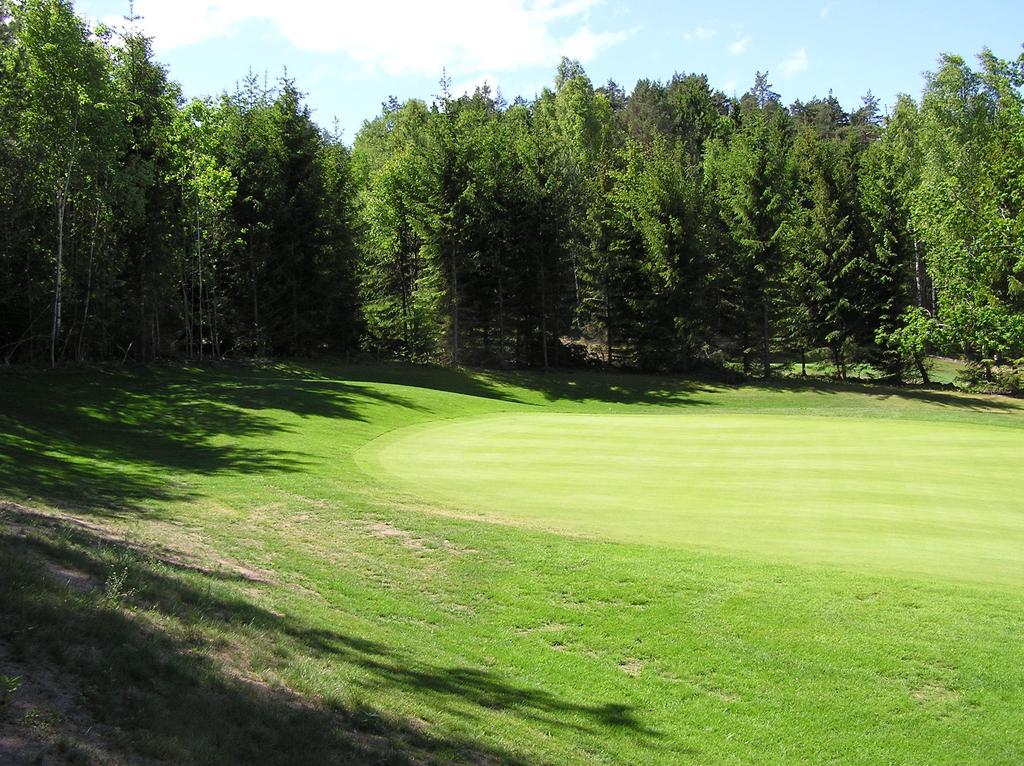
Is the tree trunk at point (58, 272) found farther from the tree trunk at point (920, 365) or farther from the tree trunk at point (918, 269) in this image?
the tree trunk at point (920, 365)

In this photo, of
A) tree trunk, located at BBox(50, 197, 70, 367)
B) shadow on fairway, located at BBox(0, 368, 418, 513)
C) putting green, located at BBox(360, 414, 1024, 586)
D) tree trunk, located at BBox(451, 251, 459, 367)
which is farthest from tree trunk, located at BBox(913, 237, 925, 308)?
tree trunk, located at BBox(50, 197, 70, 367)

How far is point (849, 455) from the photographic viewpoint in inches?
885

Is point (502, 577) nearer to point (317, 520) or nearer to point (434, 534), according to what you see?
point (434, 534)

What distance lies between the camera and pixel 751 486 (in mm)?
17984

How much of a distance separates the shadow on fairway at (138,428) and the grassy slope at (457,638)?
23 centimetres

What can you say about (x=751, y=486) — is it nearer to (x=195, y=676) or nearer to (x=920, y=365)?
(x=195, y=676)

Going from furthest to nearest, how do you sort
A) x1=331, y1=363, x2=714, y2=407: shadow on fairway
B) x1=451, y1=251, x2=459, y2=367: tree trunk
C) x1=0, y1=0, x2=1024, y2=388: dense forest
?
x1=451, y1=251, x2=459, y2=367: tree trunk → x1=331, y1=363, x2=714, y2=407: shadow on fairway → x1=0, y1=0, x2=1024, y2=388: dense forest

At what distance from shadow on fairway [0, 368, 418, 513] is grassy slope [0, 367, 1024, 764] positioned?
23 centimetres

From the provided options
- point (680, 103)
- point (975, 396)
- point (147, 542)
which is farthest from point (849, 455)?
point (680, 103)

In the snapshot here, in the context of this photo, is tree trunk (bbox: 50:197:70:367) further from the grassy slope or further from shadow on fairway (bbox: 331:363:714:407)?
the grassy slope

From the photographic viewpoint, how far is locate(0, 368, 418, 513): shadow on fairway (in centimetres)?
1558

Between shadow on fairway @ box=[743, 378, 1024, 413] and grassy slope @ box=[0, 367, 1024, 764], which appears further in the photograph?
shadow on fairway @ box=[743, 378, 1024, 413]

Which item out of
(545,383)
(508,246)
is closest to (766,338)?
(545,383)

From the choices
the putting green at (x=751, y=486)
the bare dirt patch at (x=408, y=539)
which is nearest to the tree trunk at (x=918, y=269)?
the putting green at (x=751, y=486)
